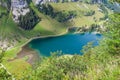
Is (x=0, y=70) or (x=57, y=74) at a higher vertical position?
(x=0, y=70)

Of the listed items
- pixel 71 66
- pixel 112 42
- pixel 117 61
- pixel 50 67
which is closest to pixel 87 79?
pixel 117 61

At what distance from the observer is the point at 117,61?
28.2 metres

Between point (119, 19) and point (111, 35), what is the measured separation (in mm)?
4120

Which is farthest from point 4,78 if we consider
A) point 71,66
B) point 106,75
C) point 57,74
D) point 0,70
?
point 71,66

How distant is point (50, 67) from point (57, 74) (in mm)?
17528

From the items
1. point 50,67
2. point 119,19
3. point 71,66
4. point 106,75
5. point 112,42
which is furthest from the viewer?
point 71,66

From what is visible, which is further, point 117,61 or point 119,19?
point 119,19

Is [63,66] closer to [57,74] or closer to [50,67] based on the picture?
[50,67]

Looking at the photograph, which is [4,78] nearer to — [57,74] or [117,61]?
[117,61]

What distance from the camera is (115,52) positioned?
1342 inches

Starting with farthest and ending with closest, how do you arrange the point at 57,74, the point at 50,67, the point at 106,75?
the point at 50,67 → the point at 57,74 → the point at 106,75

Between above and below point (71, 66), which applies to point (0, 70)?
above

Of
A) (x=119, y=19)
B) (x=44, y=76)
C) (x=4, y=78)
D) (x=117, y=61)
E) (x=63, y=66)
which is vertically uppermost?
(x=119, y=19)

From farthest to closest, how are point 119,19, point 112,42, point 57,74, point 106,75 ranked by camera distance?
point 57,74, point 112,42, point 119,19, point 106,75
